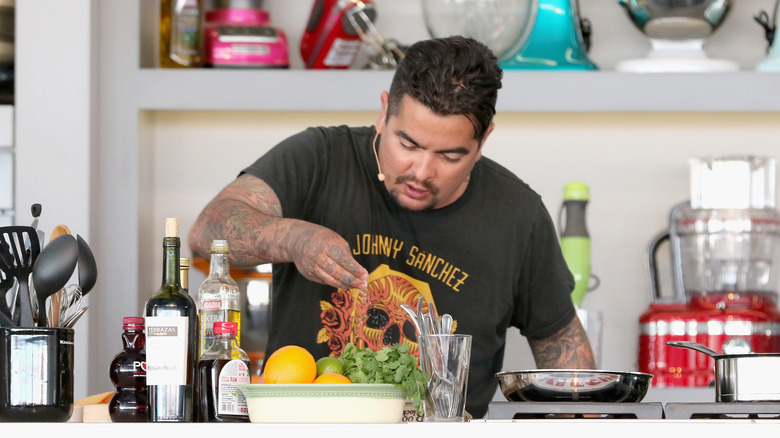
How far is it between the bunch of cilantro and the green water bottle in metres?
1.31

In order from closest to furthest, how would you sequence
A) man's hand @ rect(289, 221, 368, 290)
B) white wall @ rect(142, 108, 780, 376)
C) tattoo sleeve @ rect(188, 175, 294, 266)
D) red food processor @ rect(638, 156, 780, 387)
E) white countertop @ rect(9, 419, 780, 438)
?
white countertop @ rect(9, 419, 780, 438)
man's hand @ rect(289, 221, 368, 290)
tattoo sleeve @ rect(188, 175, 294, 266)
red food processor @ rect(638, 156, 780, 387)
white wall @ rect(142, 108, 780, 376)

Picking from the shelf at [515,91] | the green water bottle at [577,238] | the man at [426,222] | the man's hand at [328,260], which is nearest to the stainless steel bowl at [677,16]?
the shelf at [515,91]

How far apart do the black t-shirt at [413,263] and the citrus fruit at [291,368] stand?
667 millimetres

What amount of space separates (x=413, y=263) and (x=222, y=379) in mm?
729

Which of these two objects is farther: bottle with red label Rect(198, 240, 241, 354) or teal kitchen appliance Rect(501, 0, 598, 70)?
teal kitchen appliance Rect(501, 0, 598, 70)


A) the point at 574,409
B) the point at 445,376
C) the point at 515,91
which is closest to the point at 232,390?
the point at 445,376

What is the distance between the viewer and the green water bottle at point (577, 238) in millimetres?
2287

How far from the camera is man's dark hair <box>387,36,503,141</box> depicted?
60.6 inches

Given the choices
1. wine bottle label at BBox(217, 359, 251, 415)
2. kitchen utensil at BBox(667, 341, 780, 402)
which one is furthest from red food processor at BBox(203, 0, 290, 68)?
kitchen utensil at BBox(667, 341, 780, 402)

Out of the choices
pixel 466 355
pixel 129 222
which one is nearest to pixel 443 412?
pixel 466 355

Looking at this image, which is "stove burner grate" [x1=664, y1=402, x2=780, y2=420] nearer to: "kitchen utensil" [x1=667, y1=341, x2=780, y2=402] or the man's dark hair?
"kitchen utensil" [x1=667, y1=341, x2=780, y2=402]

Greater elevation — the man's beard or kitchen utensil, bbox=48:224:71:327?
the man's beard

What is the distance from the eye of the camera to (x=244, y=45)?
2301mm

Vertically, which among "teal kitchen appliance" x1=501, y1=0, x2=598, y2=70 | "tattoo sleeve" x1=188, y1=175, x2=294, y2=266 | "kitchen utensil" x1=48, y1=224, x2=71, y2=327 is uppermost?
"teal kitchen appliance" x1=501, y1=0, x2=598, y2=70
